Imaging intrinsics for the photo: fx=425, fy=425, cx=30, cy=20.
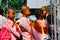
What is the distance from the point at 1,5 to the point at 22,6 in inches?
12.5

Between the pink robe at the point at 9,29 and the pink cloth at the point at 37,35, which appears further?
the pink cloth at the point at 37,35

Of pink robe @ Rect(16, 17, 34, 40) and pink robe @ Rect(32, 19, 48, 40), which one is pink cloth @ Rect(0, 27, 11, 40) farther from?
pink robe @ Rect(32, 19, 48, 40)

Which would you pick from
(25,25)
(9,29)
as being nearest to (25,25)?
(25,25)

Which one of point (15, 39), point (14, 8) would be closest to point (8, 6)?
point (14, 8)

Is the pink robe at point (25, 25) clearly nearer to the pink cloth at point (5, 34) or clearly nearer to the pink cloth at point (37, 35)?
the pink cloth at point (37, 35)

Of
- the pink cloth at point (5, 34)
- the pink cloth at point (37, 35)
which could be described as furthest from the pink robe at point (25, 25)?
the pink cloth at point (5, 34)

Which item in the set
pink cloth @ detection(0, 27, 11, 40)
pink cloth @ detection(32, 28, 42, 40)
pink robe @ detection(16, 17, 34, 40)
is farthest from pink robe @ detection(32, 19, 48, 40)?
pink cloth @ detection(0, 27, 11, 40)

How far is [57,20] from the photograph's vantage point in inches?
255

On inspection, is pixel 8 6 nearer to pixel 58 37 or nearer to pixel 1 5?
pixel 1 5

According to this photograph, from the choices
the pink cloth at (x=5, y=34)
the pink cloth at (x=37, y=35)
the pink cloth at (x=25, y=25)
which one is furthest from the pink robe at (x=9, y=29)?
the pink cloth at (x=37, y=35)

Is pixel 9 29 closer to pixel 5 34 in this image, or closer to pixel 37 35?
pixel 5 34

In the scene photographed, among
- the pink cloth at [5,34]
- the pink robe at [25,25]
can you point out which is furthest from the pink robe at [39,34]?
the pink cloth at [5,34]

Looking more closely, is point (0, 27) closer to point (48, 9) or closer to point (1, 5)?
point (1, 5)

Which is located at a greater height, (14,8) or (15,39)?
(14,8)
